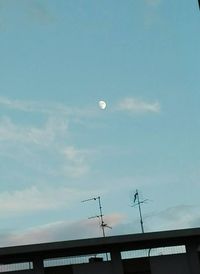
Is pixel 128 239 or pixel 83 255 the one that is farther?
pixel 83 255

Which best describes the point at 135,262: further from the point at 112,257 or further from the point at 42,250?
the point at 42,250

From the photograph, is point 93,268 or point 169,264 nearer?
point 93,268

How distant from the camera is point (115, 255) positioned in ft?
176

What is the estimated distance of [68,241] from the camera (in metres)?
51.3

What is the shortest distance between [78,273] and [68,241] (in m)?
4.53

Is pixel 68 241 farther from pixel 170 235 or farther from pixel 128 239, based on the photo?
pixel 170 235

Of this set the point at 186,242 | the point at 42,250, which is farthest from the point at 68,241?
the point at 186,242

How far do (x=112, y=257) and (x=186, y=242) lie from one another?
22.4 ft

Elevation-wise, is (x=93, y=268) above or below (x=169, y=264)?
above

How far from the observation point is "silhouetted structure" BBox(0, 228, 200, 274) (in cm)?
5181

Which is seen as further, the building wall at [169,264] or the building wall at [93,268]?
the building wall at [169,264]

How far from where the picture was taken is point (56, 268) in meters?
53.8

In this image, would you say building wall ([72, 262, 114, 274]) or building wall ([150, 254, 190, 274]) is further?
building wall ([150, 254, 190, 274])

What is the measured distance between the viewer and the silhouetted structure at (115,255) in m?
51.8
